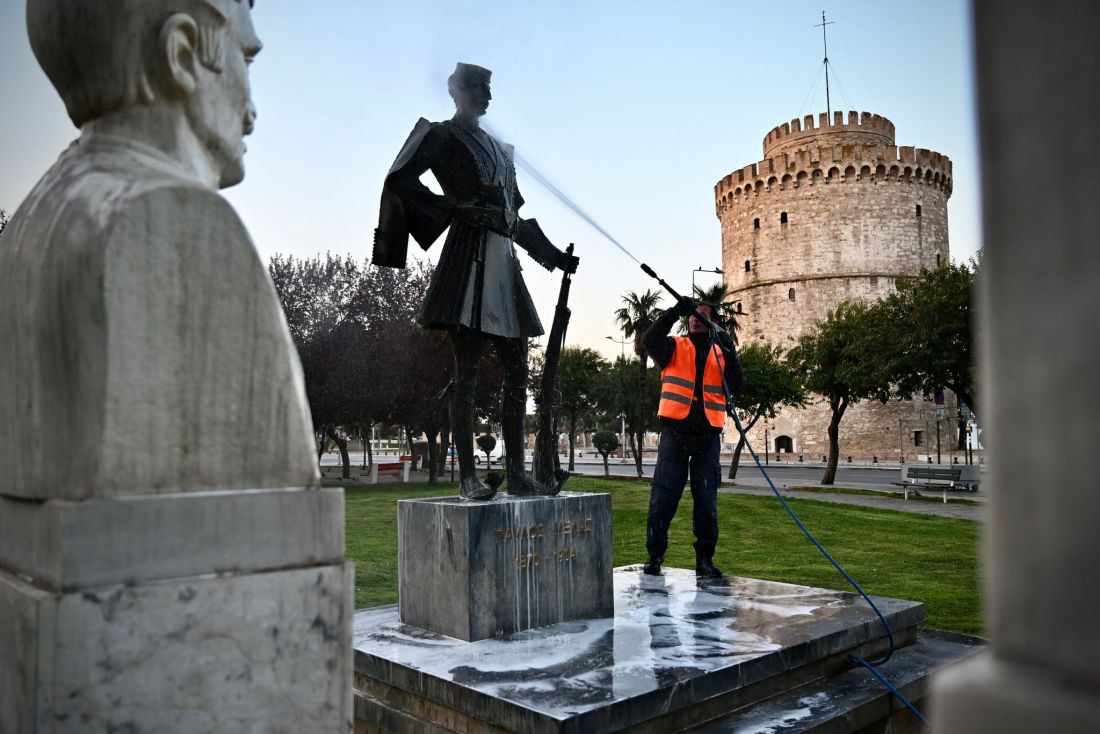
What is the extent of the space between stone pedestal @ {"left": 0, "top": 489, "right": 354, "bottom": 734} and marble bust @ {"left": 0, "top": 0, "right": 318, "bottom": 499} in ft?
0.20

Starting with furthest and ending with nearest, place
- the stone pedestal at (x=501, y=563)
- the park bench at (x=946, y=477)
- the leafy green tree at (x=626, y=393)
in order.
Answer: the leafy green tree at (x=626, y=393)
the park bench at (x=946, y=477)
the stone pedestal at (x=501, y=563)

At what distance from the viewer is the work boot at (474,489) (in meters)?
5.03

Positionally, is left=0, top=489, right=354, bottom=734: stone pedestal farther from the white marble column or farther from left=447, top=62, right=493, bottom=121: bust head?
left=447, top=62, right=493, bottom=121: bust head

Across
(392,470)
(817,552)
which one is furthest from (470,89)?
(392,470)

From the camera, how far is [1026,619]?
70cm

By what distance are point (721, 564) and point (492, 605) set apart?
5790 millimetres

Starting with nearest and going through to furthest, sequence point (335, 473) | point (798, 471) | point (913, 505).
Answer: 1. point (913, 505)
2. point (335, 473)
3. point (798, 471)

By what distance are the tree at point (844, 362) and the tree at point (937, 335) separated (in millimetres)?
701

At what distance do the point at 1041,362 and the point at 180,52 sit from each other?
1.75m

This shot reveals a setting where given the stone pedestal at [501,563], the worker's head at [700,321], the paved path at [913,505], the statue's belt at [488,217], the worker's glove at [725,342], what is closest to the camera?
the stone pedestal at [501,563]

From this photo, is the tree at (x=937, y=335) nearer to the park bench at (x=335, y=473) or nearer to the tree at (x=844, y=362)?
the tree at (x=844, y=362)

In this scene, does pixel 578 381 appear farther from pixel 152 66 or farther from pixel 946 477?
pixel 152 66

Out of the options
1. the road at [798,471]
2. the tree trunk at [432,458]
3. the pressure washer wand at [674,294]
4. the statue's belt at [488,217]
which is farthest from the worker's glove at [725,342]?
the road at [798,471]

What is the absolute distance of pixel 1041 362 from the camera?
2.25ft
